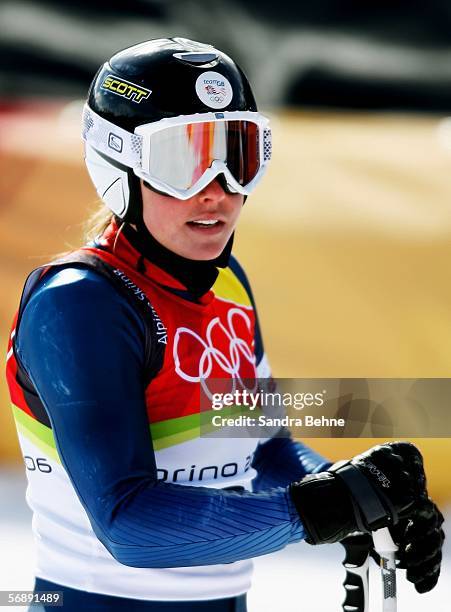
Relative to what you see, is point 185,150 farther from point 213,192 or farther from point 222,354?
point 222,354

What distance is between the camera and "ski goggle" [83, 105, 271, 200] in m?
2.18

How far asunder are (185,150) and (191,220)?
0.13 meters

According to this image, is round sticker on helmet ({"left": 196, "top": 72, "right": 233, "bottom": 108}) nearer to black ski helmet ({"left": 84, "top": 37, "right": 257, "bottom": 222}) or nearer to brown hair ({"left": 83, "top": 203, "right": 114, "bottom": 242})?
black ski helmet ({"left": 84, "top": 37, "right": 257, "bottom": 222})

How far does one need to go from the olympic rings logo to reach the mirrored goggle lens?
29cm

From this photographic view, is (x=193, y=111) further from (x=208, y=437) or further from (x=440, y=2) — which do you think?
(x=440, y=2)

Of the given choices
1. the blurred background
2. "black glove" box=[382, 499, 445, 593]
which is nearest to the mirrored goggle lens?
"black glove" box=[382, 499, 445, 593]

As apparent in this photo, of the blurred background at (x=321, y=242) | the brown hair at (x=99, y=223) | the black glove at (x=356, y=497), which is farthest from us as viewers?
the blurred background at (x=321, y=242)

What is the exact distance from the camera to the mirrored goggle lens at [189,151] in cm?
219

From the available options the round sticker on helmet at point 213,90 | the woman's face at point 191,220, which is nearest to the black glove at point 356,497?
the woman's face at point 191,220

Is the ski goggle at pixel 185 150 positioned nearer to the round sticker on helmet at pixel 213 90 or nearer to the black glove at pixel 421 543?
the round sticker on helmet at pixel 213 90

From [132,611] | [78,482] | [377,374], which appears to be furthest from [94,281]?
[377,374]

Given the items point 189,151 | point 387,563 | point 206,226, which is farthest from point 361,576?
point 189,151

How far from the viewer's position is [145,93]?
2189mm

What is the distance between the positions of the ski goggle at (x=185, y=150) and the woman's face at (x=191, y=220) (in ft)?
0.08
